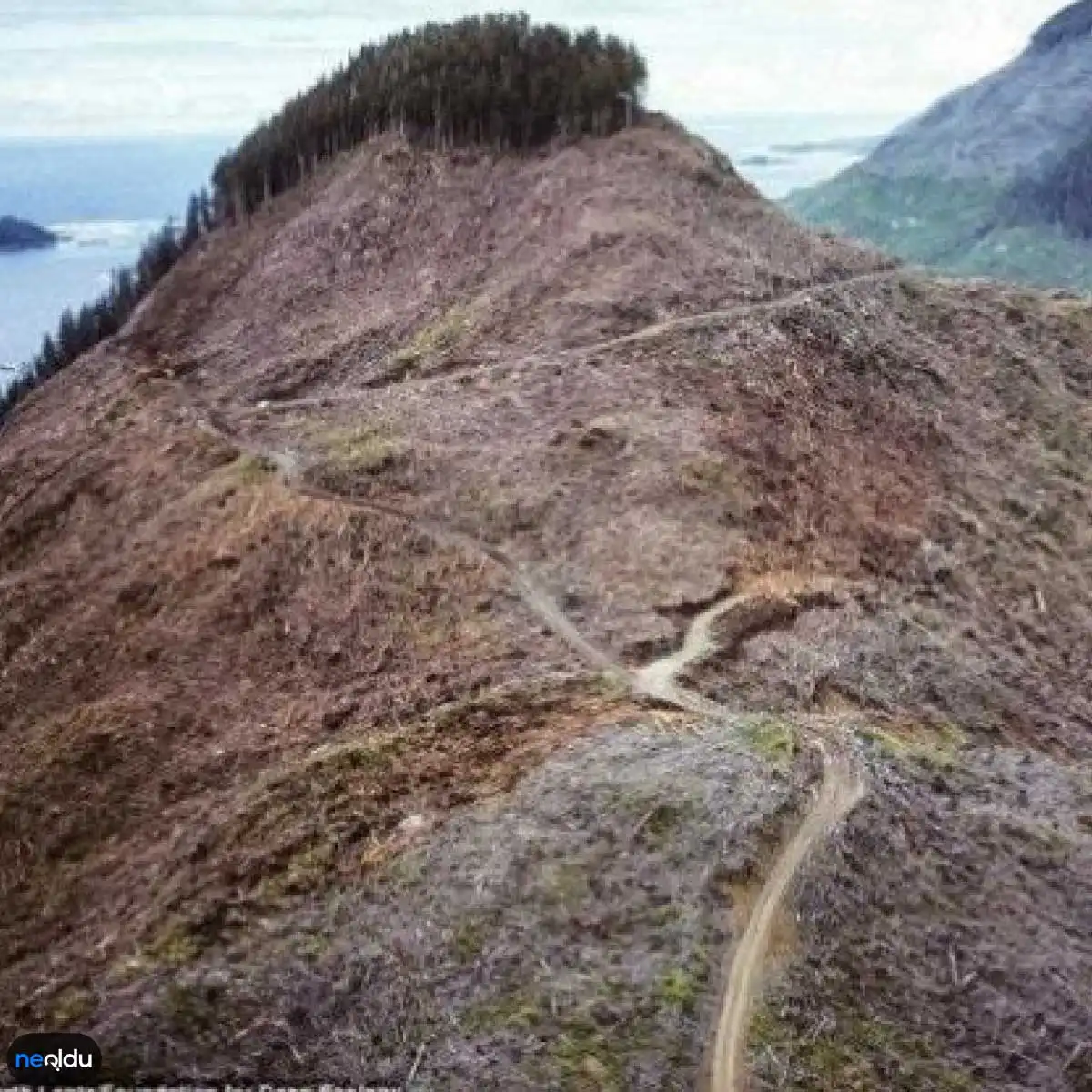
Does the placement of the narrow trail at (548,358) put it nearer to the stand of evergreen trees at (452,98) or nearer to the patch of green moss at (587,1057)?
the stand of evergreen trees at (452,98)

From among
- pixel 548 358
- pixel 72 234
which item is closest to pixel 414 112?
pixel 548 358

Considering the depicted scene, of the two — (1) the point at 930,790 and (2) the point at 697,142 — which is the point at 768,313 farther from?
(1) the point at 930,790

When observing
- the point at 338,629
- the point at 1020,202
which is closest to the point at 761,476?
the point at 338,629

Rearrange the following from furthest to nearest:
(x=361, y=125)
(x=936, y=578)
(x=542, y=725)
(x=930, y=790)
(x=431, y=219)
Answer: (x=361, y=125) → (x=431, y=219) → (x=936, y=578) → (x=542, y=725) → (x=930, y=790)

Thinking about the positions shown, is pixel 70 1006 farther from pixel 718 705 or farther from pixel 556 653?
pixel 718 705

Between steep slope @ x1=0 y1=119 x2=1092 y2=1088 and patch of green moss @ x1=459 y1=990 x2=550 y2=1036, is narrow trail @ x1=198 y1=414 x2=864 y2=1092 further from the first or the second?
patch of green moss @ x1=459 y1=990 x2=550 y2=1036

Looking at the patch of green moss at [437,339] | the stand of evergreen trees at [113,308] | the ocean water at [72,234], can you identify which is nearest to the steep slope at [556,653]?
the patch of green moss at [437,339]

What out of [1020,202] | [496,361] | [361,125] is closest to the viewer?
[496,361]
